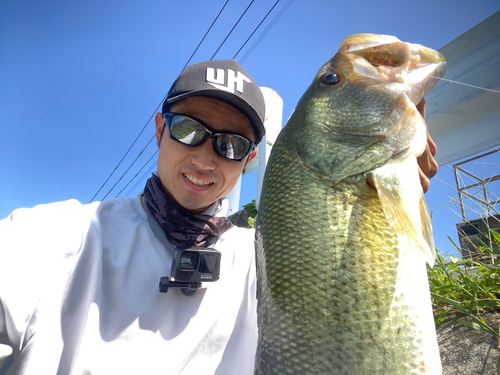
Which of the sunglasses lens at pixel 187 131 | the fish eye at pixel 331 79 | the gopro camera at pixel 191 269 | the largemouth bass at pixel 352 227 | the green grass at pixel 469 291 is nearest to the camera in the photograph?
the largemouth bass at pixel 352 227

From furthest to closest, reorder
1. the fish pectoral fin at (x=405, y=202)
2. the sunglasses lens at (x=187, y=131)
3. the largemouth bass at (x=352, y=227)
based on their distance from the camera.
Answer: the sunglasses lens at (x=187, y=131), the fish pectoral fin at (x=405, y=202), the largemouth bass at (x=352, y=227)

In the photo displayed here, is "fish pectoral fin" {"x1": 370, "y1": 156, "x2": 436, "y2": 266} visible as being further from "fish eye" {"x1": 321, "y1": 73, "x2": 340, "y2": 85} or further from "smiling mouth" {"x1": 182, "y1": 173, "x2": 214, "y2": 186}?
"smiling mouth" {"x1": 182, "y1": 173, "x2": 214, "y2": 186}

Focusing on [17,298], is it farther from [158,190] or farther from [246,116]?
[246,116]

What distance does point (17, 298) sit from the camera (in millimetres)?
1307

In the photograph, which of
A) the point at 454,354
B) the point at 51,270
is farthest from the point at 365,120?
the point at 454,354

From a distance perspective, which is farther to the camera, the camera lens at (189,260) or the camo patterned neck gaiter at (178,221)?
the camo patterned neck gaiter at (178,221)

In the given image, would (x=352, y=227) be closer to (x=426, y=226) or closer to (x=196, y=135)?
(x=426, y=226)

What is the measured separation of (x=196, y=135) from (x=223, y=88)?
356mm

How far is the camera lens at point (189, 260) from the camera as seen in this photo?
67.2 inches

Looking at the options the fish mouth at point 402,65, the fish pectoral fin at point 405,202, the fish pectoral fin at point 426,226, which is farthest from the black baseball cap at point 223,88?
the fish pectoral fin at point 426,226

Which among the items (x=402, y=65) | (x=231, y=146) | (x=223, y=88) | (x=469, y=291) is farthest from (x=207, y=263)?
(x=469, y=291)

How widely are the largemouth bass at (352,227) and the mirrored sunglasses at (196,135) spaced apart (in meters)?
0.54

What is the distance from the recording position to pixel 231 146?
1989mm

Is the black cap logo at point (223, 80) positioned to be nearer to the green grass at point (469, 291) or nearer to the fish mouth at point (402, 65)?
the fish mouth at point (402, 65)
